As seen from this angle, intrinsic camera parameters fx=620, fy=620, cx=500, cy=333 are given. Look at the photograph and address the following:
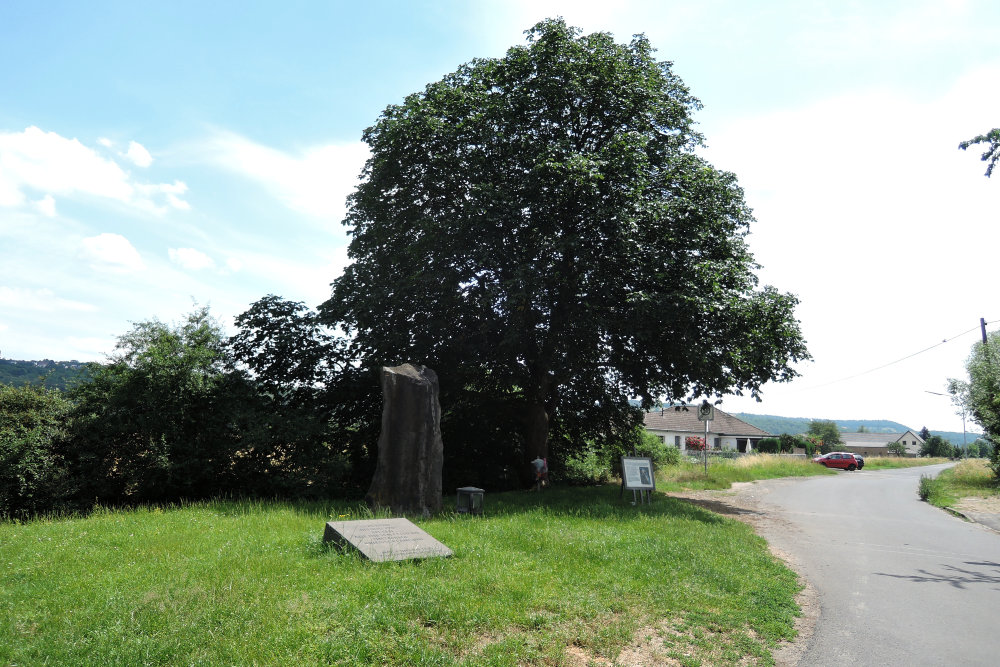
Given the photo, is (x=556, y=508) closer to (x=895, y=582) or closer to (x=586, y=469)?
(x=895, y=582)

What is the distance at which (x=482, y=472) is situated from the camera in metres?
18.8

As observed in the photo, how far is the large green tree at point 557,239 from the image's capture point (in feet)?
48.0

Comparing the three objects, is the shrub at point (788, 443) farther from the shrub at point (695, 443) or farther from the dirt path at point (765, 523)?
the dirt path at point (765, 523)

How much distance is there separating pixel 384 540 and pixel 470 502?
4510mm

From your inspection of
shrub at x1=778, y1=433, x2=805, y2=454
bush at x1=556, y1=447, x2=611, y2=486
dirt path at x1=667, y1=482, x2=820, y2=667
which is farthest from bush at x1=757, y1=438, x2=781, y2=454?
bush at x1=556, y1=447, x2=611, y2=486

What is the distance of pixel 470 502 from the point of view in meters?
12.1

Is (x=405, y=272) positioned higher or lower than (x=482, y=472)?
Result: higher

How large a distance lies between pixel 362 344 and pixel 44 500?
7.55 meters

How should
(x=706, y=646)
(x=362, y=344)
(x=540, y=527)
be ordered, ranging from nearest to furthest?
1. (x=706, y=646)
2. (x=540, y=527)
3. (x=362, y=344)

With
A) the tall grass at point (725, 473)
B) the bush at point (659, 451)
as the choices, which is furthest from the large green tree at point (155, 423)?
the bush at point (659, 451)

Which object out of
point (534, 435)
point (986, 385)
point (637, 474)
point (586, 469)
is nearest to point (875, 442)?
point (986, 385)

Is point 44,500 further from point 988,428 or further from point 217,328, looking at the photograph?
point 988,428

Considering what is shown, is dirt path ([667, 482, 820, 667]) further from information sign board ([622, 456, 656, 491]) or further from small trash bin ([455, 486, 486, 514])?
small trash bin ([455, 486, 486, 514])

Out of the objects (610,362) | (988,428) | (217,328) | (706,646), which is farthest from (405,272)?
(988,428)
